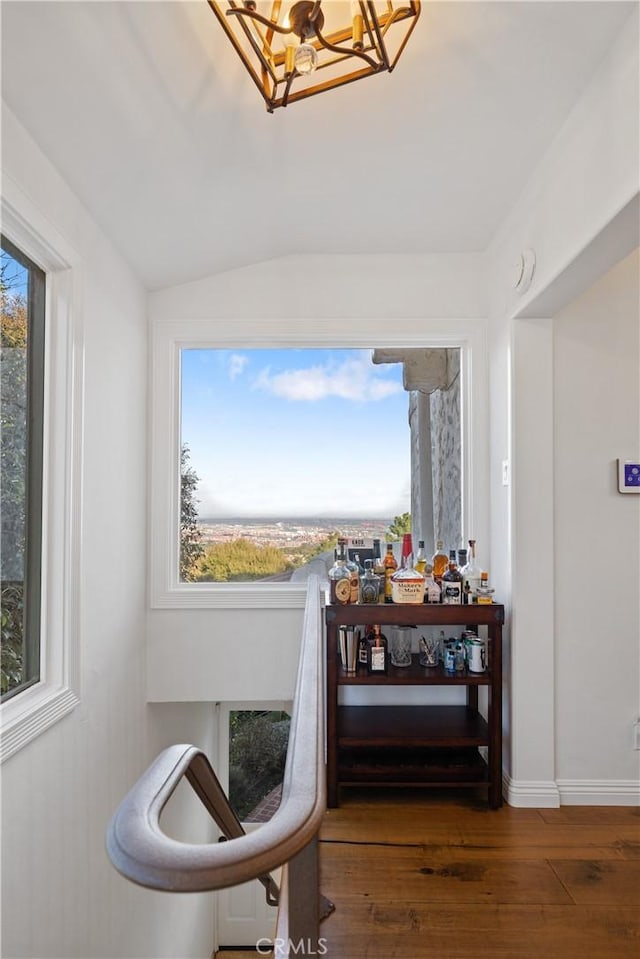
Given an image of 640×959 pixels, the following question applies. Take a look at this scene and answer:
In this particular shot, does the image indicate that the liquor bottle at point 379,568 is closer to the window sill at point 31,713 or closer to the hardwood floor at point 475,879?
the hardwood floor at point 475,879

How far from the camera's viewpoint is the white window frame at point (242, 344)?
297 cm

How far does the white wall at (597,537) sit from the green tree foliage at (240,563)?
1.39 meters

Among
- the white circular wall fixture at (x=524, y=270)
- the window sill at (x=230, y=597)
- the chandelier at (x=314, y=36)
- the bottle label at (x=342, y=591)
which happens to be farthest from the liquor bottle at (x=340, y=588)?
the chandelier at (x=314, y=36)

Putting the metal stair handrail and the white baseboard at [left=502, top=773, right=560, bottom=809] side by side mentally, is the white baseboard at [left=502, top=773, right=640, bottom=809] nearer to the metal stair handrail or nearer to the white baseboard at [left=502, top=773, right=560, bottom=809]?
the white baseboard at [left=502, top=773, right=560, bottom=809]

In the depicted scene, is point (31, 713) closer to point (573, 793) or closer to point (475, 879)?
point (475, 879)

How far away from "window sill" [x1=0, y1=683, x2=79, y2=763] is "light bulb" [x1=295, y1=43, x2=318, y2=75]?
6.29 ft

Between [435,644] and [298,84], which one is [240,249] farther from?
[435,644]

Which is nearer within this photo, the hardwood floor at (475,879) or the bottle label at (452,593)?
the hardwood floor at (475,879)

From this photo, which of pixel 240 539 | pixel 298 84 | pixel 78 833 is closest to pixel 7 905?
pixel 78 833

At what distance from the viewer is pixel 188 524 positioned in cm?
310

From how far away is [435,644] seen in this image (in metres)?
2.89

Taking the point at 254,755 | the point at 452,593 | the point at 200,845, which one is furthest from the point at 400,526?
the point at 200,845

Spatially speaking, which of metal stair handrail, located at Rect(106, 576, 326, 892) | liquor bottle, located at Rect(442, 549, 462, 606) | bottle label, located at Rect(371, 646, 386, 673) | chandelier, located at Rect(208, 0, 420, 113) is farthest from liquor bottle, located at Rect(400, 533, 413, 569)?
metal stair handrail, located at Rect(106, 576, 326, 892)

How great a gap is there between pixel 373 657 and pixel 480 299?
6.09 feet
